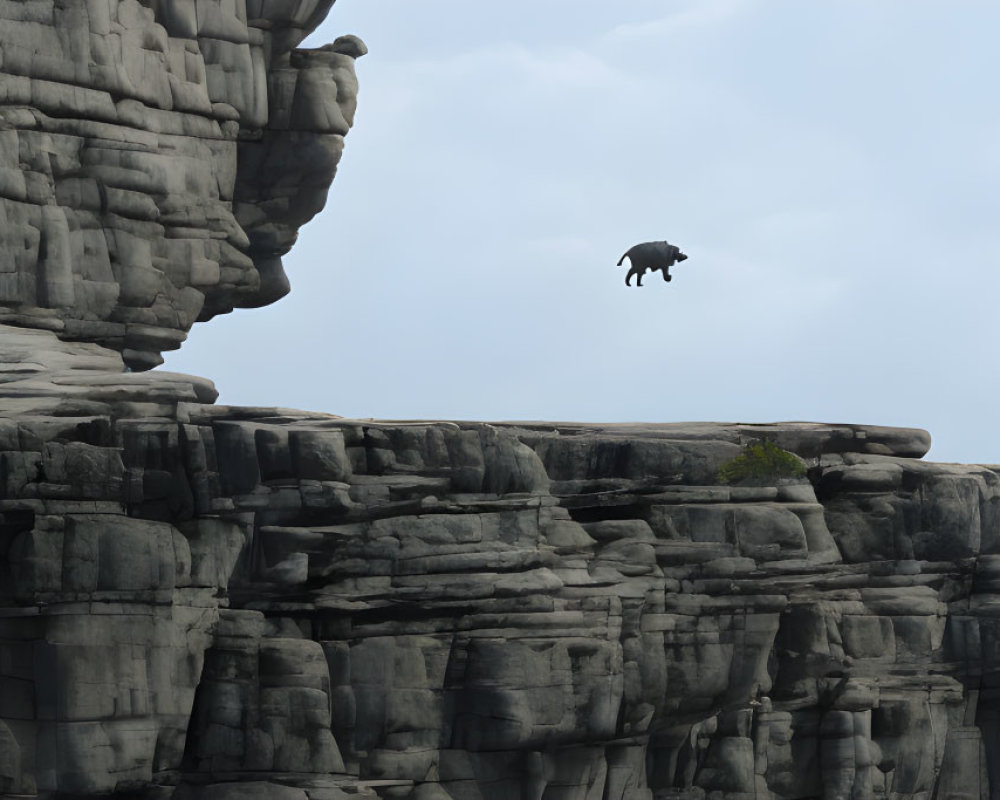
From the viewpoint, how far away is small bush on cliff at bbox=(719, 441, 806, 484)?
2031 inches

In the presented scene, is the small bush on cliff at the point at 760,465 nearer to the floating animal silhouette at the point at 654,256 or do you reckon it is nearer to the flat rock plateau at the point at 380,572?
the flat rock plateau at the point at 380,572

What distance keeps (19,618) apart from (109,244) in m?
15.0

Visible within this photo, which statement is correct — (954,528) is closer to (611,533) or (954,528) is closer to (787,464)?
(787,464)

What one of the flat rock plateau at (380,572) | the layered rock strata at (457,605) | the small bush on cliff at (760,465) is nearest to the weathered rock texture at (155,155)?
the flat rock plateau at (380,572)

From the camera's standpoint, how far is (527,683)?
47.7m

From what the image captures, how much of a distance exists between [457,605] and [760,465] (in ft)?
26.6

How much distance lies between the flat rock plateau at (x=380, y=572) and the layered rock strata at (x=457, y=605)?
0.06 m

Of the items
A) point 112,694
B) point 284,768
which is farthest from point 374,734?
point 112,694

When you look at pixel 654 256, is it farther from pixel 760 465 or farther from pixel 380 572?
pixel 380 572

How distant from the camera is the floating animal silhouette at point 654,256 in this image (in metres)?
60.0

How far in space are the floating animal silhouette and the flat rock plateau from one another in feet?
25.7

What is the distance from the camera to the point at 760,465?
51.9 meters

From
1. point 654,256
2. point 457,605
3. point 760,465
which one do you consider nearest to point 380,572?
point 457,605

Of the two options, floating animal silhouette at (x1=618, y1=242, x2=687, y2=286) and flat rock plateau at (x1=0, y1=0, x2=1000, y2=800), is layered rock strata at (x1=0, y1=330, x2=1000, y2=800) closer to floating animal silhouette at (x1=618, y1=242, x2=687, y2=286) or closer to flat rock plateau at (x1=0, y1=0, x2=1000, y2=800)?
flat rock plateau at (x1=0, y1=0, x2=1000, y2=800)
